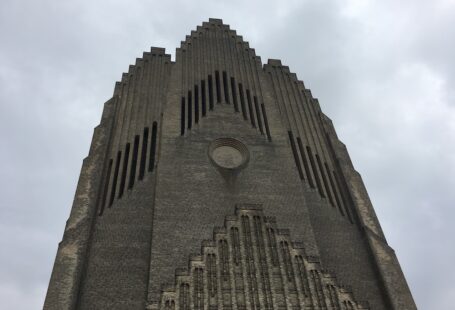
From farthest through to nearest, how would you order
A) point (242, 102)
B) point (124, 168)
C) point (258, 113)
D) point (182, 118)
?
point (242, 102) → point (258, 113) → point (182, 118) → point (124, 168)

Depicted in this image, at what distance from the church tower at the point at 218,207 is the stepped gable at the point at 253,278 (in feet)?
0.13

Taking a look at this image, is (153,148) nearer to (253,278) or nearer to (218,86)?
(218,86)

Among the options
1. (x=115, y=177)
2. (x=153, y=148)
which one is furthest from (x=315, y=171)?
(x=115, y=177)

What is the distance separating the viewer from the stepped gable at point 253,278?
14.8m

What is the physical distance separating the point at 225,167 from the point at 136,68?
1289 centimetres

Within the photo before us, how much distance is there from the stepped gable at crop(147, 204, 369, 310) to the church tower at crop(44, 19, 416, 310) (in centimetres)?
4

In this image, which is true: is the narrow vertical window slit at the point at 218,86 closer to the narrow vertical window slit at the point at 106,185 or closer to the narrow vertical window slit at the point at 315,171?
the narrow vertical window slit at the point at 315,171

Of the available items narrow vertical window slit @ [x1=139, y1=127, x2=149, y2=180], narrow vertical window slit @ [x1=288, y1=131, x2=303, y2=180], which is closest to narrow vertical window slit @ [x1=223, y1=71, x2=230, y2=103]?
narrow vertical window slit @ [x1=288, y1=131, x2=303, y2=180]

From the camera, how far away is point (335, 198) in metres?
25.0

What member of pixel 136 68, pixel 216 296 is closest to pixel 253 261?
pixel 216 296

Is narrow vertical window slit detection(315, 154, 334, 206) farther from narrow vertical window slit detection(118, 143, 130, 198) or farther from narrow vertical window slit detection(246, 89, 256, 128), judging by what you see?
narrow vertical window slit detection(118, 143, 130, 198)

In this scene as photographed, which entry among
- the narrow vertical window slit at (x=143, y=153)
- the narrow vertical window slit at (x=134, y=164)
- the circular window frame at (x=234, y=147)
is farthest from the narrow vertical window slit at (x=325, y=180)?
the narrow vertical window slit at (x=134, y=164)

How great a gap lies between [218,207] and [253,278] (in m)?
5.52

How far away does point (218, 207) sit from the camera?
20.6m
